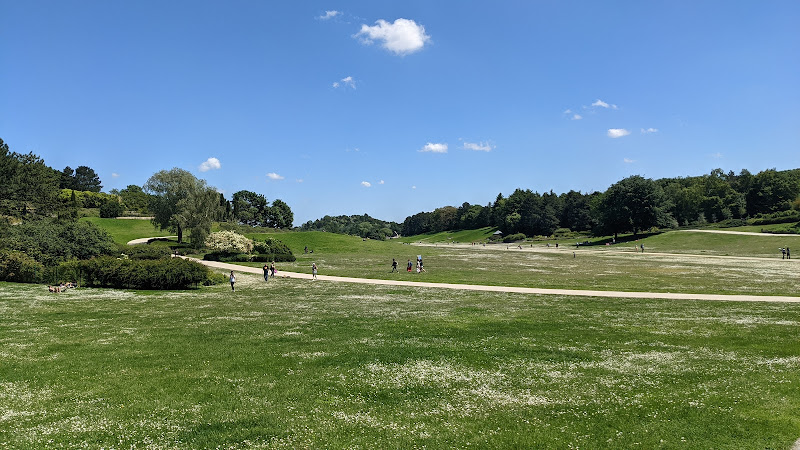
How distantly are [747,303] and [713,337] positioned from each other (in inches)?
443

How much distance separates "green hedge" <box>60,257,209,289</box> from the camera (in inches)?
1252

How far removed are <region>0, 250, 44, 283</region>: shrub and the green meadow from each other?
9482 mm

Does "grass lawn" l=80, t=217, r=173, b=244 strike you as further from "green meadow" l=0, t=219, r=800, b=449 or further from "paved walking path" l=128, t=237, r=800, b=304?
"green meadow" l=0, t=219, r=800, b=449

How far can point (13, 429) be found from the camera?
8.84m

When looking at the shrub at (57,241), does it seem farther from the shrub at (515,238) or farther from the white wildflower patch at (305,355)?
the shrub at (515,238)

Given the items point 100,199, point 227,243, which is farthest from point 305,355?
point 100,199

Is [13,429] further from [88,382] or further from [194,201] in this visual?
[194,201]

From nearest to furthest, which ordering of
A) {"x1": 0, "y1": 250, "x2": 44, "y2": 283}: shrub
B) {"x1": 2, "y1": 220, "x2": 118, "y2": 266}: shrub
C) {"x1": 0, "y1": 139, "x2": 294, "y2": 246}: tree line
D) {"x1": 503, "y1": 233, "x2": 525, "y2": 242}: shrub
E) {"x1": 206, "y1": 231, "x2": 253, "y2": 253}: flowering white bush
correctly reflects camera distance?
{"x1": 0, "y1": 250, "x2": 44, "y2": 283}: shrub
{"x1": 2, "y1": 220, "x2": 118, "y2": 266}: shrub
{"x1": 0, "y1": 139, "x2": 294, "y2": 246}: tree line
{"x1": 206, "y1": 231, "x2": 253, "y2": 253}: flowering white bush
{"x1": 503, "y1": 233, "x2": 525, "y2": 242}: shrub

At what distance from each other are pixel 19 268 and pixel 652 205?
11490 centimetres

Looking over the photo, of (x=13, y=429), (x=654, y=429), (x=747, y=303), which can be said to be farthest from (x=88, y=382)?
(x=747, y=303)

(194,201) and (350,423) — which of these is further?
(194,201)

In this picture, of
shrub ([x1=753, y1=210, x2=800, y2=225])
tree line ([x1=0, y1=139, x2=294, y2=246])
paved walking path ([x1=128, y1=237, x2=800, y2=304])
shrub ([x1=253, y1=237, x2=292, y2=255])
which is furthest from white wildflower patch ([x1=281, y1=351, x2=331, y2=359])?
shrub ([x1=753, y1=210, x2=800, y2=225])

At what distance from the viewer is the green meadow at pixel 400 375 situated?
28.9ft

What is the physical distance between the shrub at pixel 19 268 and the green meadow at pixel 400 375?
9.48 metres
